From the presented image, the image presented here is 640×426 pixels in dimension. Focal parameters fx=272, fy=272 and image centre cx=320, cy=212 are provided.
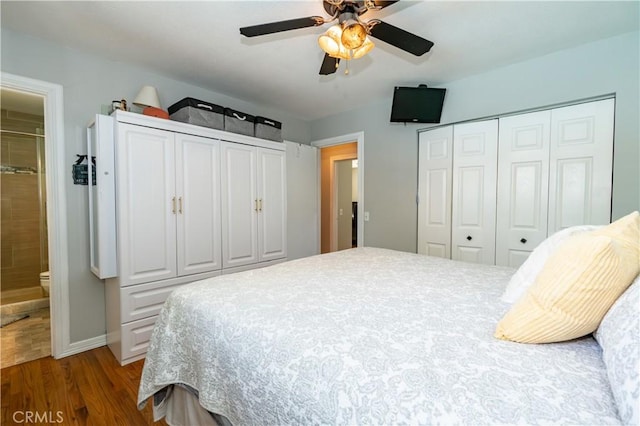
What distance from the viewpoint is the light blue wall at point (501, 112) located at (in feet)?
6.41

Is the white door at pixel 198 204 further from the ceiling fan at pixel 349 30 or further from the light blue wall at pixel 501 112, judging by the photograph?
the light blue wall at pixel 501 112

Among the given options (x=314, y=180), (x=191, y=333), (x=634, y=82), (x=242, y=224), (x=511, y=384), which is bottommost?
(x=191, y=333)

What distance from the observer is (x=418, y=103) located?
8.99 feet

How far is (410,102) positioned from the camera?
2736 millimetres

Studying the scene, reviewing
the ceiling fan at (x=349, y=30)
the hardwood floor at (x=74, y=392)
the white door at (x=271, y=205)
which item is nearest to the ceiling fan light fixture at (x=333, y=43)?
the ceiling fan at (x=349, y=30)

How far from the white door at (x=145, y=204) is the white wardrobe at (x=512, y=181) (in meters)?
2.49

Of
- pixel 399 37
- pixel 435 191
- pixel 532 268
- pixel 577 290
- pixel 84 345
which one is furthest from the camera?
pixel 435 191

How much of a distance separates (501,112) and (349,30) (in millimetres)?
1846

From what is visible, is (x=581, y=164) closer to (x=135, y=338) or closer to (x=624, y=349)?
(x=624, y=349)

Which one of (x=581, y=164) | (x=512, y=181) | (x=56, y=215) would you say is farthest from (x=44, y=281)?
(x=581, y=164)

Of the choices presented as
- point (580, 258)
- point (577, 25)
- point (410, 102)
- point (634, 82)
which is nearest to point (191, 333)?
point (580, 258)

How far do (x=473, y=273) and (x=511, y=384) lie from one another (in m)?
1.09

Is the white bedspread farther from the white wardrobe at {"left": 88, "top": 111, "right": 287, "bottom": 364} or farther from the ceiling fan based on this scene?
the ceiling fan

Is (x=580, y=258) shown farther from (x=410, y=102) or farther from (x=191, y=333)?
(x=410, y=102)
